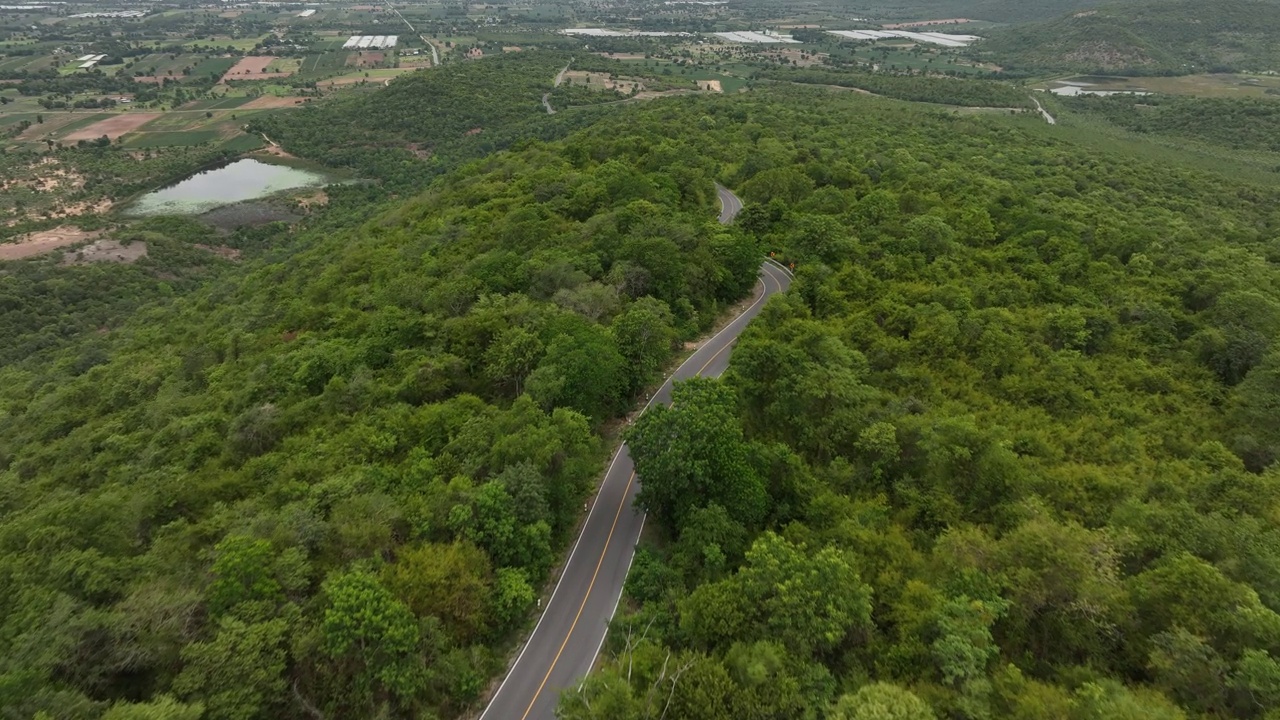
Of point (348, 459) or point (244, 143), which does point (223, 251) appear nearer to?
point (244, 143)

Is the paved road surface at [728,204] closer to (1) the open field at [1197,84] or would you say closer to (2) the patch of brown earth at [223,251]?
(2) the patch of brown earth at [223,251]

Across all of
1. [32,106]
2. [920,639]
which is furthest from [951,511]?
[32,106]

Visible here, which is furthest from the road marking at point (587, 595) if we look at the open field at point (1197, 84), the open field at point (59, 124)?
the open field at point (59, 124)

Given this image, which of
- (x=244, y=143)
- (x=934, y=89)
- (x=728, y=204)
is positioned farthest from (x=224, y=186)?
(x=934, y=89)

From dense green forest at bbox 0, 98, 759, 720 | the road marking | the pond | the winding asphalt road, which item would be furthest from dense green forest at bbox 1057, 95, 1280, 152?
the pond

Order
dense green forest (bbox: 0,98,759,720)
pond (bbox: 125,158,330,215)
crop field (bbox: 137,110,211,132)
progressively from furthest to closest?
crop field (bbox: 137,110,211,132)
pond (bbox: 125,158,330,215)
dense green forest (bbox: 0,98,759,720)

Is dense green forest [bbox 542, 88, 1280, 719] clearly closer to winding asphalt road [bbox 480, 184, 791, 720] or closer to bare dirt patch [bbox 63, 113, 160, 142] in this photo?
winding asphalt road [bbox 480, 184, 791, 720]
